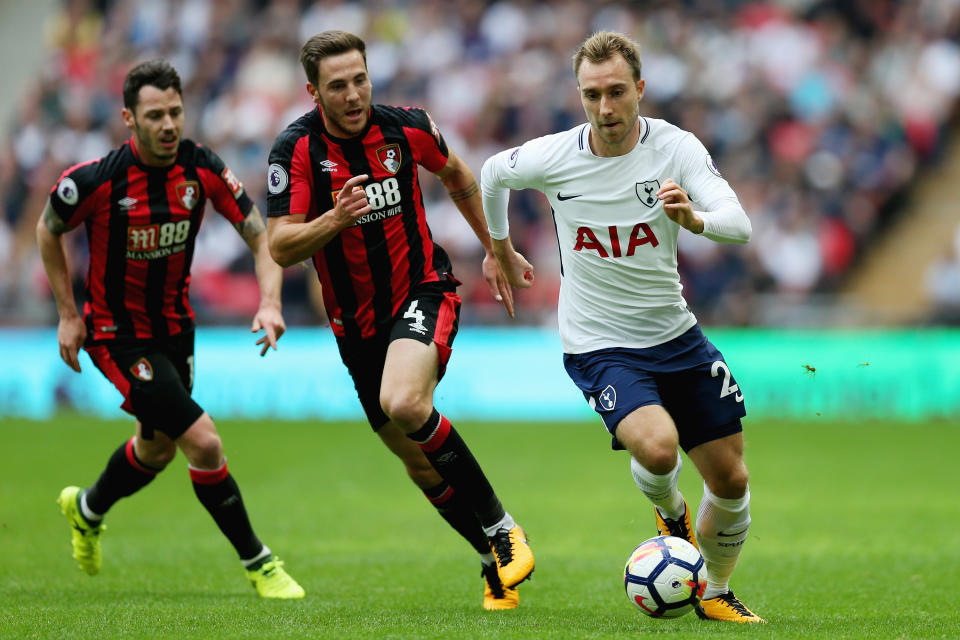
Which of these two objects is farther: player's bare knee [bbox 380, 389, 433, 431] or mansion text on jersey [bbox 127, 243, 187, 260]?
mansion text on jersey [bbox 127, 243, 187, 260]

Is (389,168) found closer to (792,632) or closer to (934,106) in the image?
(792,632)

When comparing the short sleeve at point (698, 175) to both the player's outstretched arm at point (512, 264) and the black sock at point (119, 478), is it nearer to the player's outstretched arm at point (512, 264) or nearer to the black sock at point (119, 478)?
the player's outstretched arm at point (512, 264)

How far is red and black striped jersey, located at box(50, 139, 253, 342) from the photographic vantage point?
747 cm

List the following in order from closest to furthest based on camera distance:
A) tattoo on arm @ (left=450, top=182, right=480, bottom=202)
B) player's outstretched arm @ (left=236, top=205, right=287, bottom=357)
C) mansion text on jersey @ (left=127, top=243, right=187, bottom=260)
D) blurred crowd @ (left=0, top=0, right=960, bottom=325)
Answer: player's outstretched arm @ (left=236, top=205, right=287, bottom=357) → tattoo on arm @ (left=450, top=182, right=480, bottom=202) → mansion text on jersey @ (left=127, top=243, right=187, bottom=260) → blurred crowd @ (left=0, top=0, right=960, bottom=325)

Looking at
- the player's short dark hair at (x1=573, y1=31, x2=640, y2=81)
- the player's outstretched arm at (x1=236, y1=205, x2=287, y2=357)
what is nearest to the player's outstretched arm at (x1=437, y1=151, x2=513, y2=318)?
the player's outstretched arm at (x1=236, y1=205, x2=287, y2=357)

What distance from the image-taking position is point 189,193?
7.61 meters

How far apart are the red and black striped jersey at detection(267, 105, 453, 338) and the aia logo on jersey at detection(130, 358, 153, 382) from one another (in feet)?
4.01

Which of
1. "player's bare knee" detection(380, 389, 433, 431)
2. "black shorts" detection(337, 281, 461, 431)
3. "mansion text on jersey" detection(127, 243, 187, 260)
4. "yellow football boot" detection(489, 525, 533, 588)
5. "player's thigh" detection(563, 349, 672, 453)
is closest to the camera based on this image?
"player's thigh" detection(563, 349, 672, 453)

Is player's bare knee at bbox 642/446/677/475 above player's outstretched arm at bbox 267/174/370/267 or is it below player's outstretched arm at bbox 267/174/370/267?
below

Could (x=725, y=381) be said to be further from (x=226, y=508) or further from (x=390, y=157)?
(x=226, y=508)

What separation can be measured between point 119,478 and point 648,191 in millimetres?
3874

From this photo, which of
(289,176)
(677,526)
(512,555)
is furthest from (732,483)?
(289,176)

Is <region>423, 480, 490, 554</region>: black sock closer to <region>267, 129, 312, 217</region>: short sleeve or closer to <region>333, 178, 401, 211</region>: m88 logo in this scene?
<region>333, 178, 401, 211</region>: m88 logo

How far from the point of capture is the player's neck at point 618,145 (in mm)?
6203
